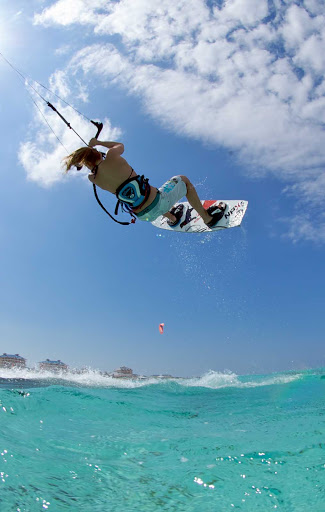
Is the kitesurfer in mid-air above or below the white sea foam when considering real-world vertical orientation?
above

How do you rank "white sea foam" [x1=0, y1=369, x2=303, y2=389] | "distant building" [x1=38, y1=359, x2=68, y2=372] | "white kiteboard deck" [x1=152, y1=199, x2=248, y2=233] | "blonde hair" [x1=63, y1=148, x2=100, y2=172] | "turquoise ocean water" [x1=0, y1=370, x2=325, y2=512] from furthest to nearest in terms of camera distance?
"distant building" [x1=38, y1=359, x2=68, y2=372] < "white sea foam" [x1=0, y1=369, x2=303, y2=389] < "white kiteboard deck" [x1=152, y1=199, x2=248, y2=233] < "blonde hair" [x1=63, y1=148, x2=100, y2=172] < "turquoise ocean water" [x1=0, y1=370, x2=325, y2=512]

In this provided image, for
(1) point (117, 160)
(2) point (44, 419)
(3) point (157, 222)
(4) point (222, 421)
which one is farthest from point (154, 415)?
(3) point (157, 222)

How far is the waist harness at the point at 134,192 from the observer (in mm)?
7336

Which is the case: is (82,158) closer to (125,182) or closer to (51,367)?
(125,182)

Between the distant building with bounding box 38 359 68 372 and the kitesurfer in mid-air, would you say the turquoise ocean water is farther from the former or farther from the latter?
the distant building with bounding box 38 359 68 372

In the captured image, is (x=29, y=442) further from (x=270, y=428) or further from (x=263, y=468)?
(x=270, y=428)

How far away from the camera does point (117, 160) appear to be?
281 inches

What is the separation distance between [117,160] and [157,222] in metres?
4.94

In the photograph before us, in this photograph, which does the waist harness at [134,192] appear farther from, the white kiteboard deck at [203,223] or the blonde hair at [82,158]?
the white kiteboard deck at [203,223]

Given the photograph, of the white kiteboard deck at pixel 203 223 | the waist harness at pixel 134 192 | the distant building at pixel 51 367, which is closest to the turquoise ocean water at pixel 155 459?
the waist harness at pixel 134 192

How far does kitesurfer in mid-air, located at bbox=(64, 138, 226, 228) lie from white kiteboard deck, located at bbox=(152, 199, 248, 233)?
2.10m

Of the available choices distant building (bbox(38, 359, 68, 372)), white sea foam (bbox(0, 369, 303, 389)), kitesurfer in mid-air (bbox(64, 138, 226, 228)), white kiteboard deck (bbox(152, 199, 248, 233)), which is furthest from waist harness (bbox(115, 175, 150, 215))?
distant building (bbox(38, 359, 68, 372))

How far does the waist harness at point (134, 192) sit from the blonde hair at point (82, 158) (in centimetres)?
81

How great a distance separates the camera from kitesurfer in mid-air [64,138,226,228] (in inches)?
276
